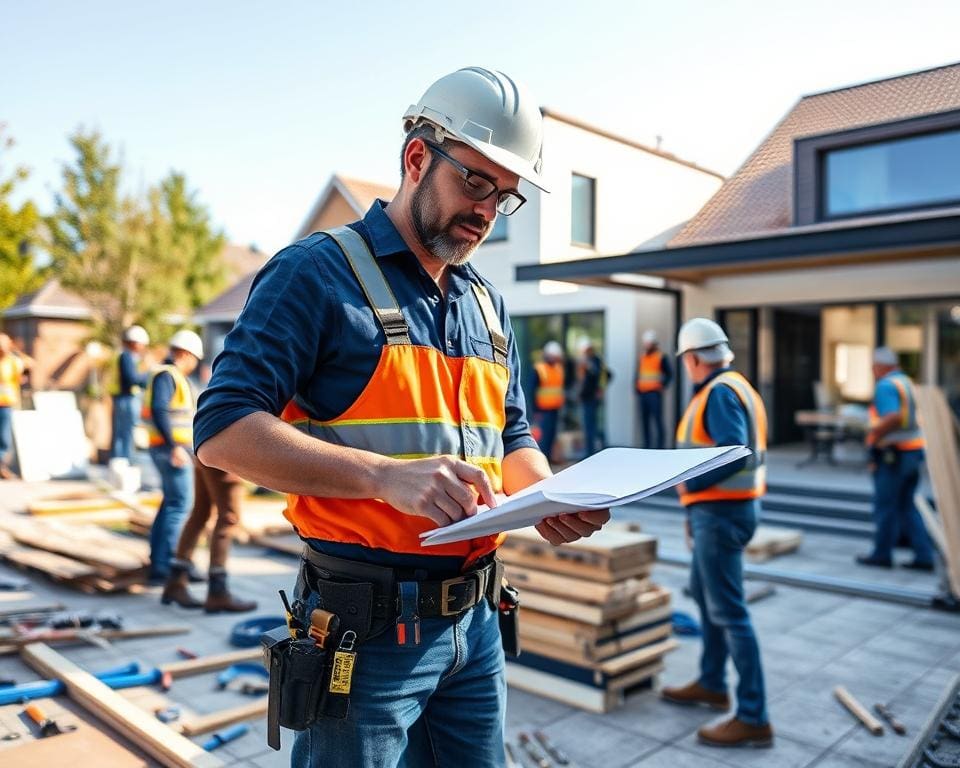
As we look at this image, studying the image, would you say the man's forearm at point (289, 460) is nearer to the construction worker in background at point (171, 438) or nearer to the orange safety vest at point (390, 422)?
the orange safety vest at point (390, 422)

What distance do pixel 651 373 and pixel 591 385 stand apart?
1.15 meters

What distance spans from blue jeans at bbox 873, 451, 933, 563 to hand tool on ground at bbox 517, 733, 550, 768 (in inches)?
217

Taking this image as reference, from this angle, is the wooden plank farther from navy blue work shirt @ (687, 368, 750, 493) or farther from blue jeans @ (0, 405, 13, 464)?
blue jeans @ (0, 405, 13, 464)

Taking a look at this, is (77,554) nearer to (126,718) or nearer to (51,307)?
(126,718)

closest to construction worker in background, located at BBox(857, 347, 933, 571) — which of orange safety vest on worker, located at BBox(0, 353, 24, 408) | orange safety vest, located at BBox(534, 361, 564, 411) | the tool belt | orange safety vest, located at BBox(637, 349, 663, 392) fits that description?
orange safety vest, located at BBox(637, 349, 663, 392)

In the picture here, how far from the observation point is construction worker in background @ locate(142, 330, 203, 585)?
22.9 ft

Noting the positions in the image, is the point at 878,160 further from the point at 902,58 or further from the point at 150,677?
the point at 150,677

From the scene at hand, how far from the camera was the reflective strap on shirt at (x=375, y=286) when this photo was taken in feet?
5.90

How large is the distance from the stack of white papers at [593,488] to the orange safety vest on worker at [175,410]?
5.84 metres

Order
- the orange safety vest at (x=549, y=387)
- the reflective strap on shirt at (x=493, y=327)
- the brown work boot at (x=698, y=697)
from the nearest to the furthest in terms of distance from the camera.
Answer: the reflective strap on shirt at (x=493, y=327), the brown work boot at (x=698, y=697), the orange safety vest at (x=549, y=387)

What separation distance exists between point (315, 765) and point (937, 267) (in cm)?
1190

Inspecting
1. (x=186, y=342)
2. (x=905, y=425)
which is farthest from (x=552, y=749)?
(x=905, y=425)

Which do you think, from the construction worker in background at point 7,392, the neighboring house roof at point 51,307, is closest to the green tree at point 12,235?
the construction worker in background at point 7,392

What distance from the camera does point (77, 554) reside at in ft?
23.8
